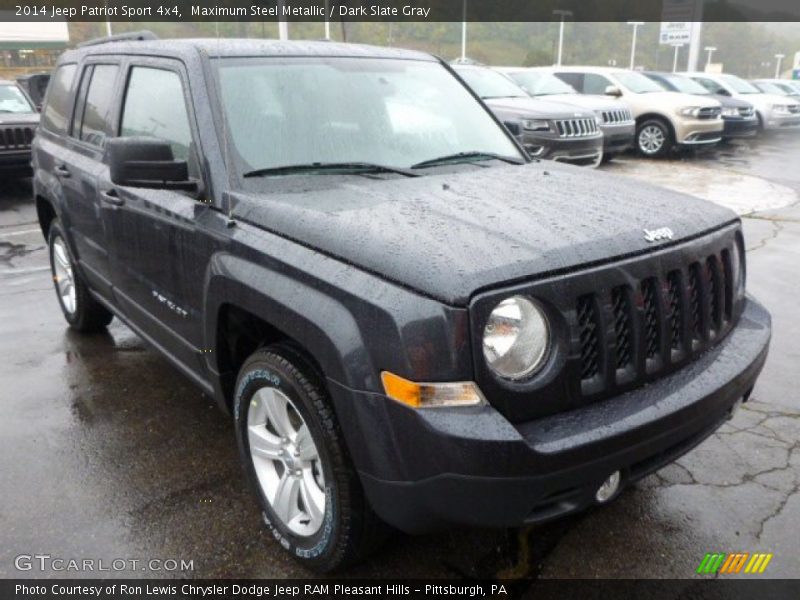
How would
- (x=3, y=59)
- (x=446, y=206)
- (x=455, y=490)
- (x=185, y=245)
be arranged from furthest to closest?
(x=3, y=59) → (x=185, y=245) → (x=446, y=206) → (x=455, y=490)

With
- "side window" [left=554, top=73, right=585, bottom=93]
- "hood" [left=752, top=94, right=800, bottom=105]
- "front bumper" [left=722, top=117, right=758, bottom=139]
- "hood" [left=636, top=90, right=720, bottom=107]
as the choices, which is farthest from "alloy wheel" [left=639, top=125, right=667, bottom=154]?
"hood" [left=752, top=94, right=800, bottom=105]

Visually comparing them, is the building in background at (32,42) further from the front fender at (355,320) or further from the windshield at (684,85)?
the front fender at (355,320)

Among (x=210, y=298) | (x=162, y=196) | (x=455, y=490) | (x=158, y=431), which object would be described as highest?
(x=162, y=196)

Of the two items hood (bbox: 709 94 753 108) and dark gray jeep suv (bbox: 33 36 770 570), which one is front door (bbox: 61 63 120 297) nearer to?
dark gray jeep suv (bbox: 33 36 770 570)

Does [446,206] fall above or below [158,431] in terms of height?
above

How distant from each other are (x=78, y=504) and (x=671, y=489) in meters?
2.59

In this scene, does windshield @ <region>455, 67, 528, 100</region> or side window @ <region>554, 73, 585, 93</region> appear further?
side window @ <region>554, 73, 585, 93</region>

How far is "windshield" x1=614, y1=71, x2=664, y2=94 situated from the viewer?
50.6 ft

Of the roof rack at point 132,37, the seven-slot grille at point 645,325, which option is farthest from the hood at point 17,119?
the seven-slot grille at point 645,325

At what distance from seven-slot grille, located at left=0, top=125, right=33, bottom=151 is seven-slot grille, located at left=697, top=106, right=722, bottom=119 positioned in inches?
492

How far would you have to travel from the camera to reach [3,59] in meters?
42.5

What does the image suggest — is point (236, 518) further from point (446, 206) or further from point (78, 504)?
point (446, 206)

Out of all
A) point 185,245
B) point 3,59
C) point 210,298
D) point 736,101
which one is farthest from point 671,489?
point 3,59

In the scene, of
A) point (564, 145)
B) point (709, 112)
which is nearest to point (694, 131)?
point (709, 112)
